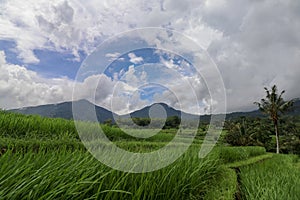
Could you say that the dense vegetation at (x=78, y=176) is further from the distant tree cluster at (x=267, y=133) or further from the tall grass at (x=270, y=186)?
the distant tree cluster at (x=267, y=133)

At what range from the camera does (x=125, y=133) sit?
9.80m

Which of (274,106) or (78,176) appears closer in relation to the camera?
(78,176)

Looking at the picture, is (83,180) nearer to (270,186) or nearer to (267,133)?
(270,186)

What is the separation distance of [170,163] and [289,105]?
3196cm

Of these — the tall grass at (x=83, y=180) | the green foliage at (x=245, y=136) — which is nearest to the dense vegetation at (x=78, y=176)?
the tall grass at (x=83, y=180)

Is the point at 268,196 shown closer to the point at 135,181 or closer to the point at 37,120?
the point at 135,181

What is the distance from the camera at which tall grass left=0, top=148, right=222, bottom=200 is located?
1.75 meters

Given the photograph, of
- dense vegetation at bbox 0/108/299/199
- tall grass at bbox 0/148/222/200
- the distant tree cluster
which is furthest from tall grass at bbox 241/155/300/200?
the distant tree cluster

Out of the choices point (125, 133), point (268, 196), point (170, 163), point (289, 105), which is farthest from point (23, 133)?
point (289, 105)

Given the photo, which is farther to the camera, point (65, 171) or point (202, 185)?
point (202, 185)

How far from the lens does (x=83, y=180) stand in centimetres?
214

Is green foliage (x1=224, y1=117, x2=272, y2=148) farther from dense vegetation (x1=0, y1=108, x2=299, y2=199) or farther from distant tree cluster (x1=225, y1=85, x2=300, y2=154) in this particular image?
dense vegetation (x1=0, y1=108, x2=299, y2=199)

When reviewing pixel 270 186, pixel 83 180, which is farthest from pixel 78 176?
pixel 270 186

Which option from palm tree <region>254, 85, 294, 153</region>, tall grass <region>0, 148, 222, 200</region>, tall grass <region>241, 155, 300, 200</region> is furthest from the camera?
palm tree <region>254, 85, 294, 153</region>
